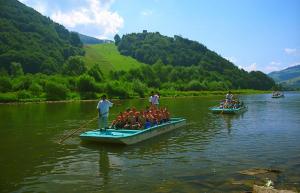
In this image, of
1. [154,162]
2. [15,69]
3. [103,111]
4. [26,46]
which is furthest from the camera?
[26,46]

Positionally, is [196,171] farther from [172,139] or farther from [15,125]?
[15,125]

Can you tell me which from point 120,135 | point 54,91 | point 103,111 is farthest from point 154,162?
point 54,91

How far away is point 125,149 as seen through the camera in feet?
79.0

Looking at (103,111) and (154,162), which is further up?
(103,111)

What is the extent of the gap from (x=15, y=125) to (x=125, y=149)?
1808 cm

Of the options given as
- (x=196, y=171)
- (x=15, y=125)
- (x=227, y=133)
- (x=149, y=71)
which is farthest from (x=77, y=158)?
(x=149, y=71)

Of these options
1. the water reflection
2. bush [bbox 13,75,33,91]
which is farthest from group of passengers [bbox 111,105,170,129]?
bush [bbox 13,75,33,91]

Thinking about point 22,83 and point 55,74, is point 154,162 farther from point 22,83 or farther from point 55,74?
point 55,74

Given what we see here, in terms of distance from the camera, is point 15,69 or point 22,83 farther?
point 15,69

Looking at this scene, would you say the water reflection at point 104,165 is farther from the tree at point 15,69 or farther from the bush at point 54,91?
the tree at point 15,69

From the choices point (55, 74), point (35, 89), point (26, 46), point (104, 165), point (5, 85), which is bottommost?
point (104, 165)

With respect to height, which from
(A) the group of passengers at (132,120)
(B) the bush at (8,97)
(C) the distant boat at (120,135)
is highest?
(B) the bush at (8,97)

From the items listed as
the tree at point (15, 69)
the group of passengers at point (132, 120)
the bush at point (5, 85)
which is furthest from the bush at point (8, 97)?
the group of passengers at point (132, 120)

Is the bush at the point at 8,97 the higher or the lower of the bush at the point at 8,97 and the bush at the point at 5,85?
the lower
